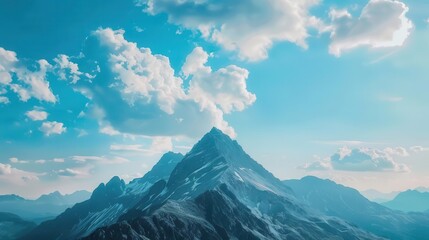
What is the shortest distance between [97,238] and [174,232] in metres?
50.3

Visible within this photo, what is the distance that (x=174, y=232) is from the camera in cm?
19575

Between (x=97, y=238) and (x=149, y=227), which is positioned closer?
(x=97, y=238)

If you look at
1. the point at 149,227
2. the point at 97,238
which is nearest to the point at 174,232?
the point at 149,227

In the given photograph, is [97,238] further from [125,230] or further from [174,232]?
[174,232]

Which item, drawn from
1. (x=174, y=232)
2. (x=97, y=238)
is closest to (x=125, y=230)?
(x=97, y=238)

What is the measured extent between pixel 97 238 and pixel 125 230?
13495 millimetres

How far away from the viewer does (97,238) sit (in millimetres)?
154875

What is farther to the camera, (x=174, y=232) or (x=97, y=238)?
(x=174, y=232)

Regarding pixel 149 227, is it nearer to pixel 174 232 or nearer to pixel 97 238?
pixel 174 232

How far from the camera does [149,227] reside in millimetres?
184375

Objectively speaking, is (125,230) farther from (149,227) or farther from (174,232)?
(174,232)

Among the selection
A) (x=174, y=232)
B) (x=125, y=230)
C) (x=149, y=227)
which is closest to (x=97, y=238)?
(x=125, y=230)

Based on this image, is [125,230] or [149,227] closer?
[125,230]

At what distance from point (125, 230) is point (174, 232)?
37.6 metres
